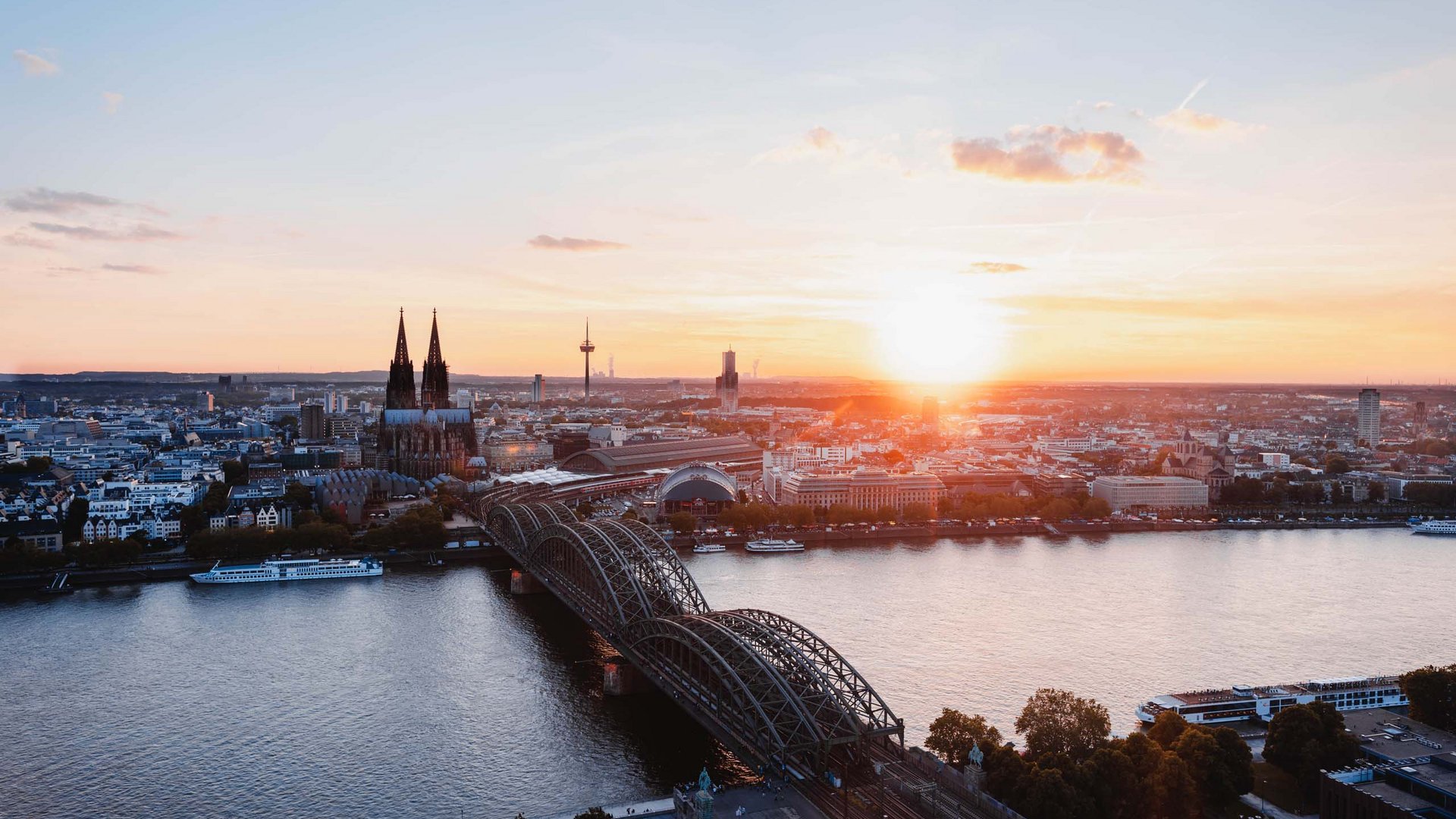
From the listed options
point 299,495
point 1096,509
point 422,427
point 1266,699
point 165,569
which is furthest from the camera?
point 422,427

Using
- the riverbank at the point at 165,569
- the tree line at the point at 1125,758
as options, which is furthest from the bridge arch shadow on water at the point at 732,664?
the riverbank at the point at 165,569

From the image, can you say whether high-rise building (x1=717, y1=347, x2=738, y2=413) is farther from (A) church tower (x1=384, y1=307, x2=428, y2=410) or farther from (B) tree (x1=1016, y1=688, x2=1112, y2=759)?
(B) tree (x1=1016, y1=688, x2=1112, y2=759)

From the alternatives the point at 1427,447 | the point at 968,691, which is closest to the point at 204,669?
the point at 968,691

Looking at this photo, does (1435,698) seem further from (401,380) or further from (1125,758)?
(401,380)

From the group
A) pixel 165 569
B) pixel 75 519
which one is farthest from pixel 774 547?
pixel 75 519

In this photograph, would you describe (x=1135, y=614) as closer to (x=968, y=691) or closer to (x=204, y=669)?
(x=968, y=691)
